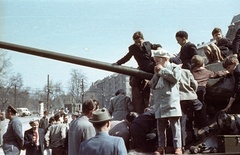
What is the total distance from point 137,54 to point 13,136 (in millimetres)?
3571

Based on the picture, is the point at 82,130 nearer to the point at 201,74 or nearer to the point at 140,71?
the point at 140,71

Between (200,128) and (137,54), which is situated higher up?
(137,54)

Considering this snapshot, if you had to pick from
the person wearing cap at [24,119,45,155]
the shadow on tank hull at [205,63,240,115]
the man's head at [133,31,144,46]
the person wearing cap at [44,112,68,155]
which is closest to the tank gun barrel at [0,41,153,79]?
the man's head at [133,31,144,46]

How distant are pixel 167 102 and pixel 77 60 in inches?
110

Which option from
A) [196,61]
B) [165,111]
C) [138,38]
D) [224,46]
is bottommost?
[165,111]

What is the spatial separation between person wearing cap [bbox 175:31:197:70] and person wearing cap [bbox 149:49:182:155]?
5.09 feet

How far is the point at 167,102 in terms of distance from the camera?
590cm

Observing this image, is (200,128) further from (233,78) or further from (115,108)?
(115,108)

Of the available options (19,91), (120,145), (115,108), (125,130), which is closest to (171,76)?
(125,130)

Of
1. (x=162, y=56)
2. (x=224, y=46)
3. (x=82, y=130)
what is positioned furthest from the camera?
(x=224, y=46)

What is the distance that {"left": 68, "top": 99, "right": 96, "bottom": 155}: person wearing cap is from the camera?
20.9 feet

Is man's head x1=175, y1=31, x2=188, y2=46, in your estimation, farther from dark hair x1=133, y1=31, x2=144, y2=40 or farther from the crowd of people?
dark hair x1=133, y1=31, x2=144, y2=40

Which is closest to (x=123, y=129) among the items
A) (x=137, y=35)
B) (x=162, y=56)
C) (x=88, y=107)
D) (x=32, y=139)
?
(x=88, y=107)

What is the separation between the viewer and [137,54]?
805 cm
